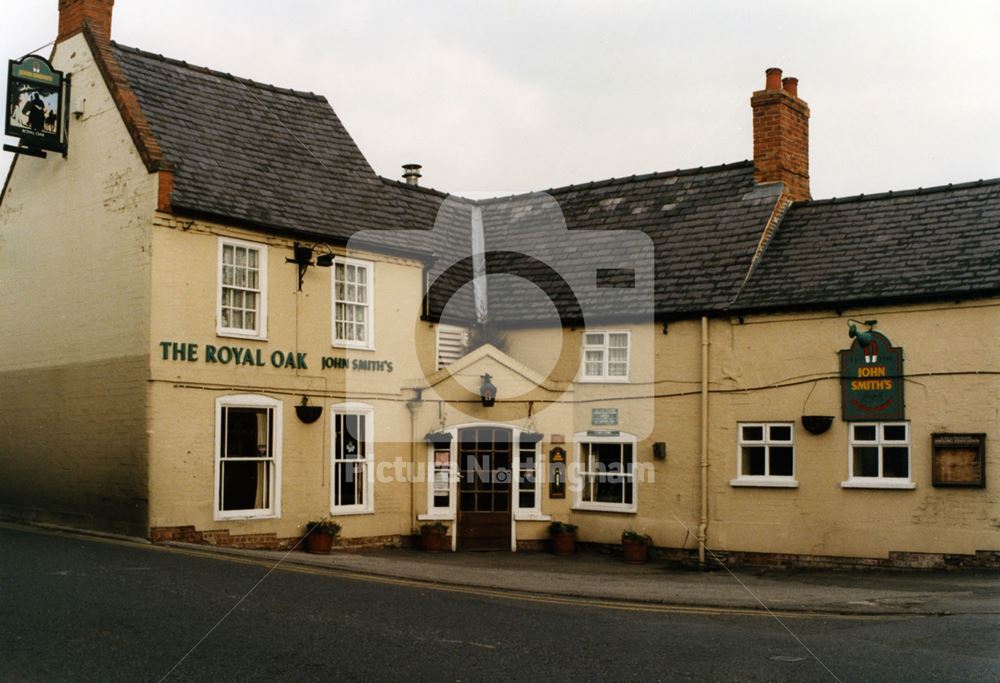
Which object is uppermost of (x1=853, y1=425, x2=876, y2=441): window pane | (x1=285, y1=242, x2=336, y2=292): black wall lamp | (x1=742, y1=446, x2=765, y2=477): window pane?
(x1=285, y1=242, x2=336, y2=292): black wall lamp

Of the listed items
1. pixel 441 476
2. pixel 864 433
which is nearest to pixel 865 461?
pixel 864 433

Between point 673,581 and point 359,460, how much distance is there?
284 inches

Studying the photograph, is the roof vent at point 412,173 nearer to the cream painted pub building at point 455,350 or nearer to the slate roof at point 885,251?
the cream painted pub building at point 455,350

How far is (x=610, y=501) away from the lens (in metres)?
23.0

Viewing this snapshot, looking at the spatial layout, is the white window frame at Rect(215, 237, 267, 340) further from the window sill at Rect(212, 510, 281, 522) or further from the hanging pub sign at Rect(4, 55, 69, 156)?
the hanging pub sign at Rect(4, 55, 69, 156)

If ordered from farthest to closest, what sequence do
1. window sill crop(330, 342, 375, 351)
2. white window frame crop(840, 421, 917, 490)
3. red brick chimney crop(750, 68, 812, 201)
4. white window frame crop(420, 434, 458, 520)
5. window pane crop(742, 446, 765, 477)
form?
1. red brick chimney crop(750, 68, 812, 201)
2. white window frame crop(420, 434, 458, 520)
3. window sill crop(330, 342, 375, 351)
4. window pane crop(742, 446, 765, 477)
5. white window frame crop(840, 421, 917, 490)

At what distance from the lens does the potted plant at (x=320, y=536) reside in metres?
20.4

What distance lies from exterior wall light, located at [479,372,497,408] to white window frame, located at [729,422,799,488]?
5249 mm

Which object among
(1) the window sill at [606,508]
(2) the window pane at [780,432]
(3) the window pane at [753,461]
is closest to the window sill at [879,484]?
(2) the window pane at [780,432]

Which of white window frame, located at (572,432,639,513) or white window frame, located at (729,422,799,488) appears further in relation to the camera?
white window frame, located at (572,432,639,513)

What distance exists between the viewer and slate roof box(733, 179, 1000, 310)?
63.9 feet

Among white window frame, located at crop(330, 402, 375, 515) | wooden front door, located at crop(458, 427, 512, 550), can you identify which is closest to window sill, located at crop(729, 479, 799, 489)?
wooden front door, located at crop(458, 427, 512, 550)

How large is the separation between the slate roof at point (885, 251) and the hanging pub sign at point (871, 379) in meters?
0.90

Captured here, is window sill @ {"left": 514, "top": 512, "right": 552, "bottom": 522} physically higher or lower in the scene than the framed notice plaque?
lower
